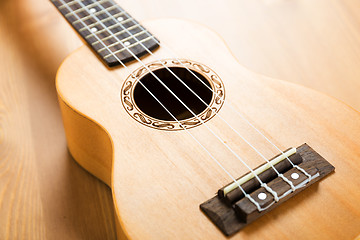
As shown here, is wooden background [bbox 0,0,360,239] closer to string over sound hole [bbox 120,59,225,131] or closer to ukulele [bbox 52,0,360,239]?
ukulele [bbox 52,0,360,239]

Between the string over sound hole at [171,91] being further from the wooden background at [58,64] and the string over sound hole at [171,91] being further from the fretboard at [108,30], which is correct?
the wooden background at [58,64]

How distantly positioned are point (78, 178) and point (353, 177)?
65cm

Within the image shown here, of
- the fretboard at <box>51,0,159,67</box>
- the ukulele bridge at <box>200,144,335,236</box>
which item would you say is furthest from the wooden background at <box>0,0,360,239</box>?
the ukulele bridge at <box>200,144,335,236</box>

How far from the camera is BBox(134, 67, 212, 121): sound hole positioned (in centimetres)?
101

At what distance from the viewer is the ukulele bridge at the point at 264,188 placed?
70 cm

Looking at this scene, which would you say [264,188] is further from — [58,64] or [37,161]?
[58,64]

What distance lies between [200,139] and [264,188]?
0.17 meters

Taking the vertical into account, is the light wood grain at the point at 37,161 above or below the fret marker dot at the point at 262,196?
above

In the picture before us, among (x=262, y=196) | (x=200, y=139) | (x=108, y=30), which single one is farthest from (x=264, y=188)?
(x=108, y=30)

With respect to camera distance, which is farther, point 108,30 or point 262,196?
point 108,30

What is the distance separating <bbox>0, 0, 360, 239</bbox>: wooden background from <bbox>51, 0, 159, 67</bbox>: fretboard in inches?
7.6

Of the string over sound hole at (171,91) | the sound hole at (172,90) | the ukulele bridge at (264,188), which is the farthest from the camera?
the sound hole at (172,90)

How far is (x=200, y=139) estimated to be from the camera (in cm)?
84

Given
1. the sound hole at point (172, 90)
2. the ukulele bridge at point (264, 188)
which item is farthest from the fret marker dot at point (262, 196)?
the sound hole at point (172, 90)
